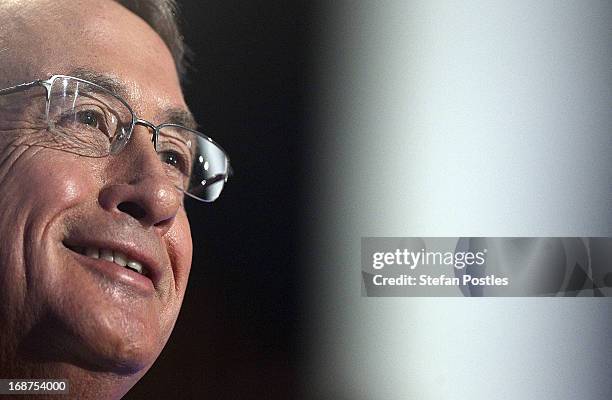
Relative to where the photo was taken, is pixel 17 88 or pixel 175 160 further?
pixel 175 160

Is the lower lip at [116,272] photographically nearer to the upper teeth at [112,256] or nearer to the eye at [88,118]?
the upper teeth at [112,256]

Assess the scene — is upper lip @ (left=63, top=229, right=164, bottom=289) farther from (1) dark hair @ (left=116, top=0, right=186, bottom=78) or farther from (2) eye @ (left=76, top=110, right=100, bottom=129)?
(1) dark hair @ (left=116, top=0, right=186, bottom=78)

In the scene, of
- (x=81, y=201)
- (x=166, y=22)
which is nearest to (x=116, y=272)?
(x=81, y=201)

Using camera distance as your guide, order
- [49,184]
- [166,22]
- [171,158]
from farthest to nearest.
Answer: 1. [166,22]
2. [171,158]
3. [49,184]

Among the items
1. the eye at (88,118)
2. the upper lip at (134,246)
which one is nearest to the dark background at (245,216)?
the upper lip at (134,246)

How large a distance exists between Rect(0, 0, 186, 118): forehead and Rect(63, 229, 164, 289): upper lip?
0.81 feet

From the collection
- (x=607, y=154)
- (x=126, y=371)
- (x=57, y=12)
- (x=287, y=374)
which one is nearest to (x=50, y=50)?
(x=57, y=12)

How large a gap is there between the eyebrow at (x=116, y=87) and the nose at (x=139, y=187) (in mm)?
82

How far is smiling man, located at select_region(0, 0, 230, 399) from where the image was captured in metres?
1.27

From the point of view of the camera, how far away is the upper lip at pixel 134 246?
4.25 feet

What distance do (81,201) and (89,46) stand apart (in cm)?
30

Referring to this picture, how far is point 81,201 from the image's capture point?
1303 mm

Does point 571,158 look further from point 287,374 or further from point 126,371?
point 126,371

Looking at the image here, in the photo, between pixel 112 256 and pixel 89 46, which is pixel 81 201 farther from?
pixel 89 46
